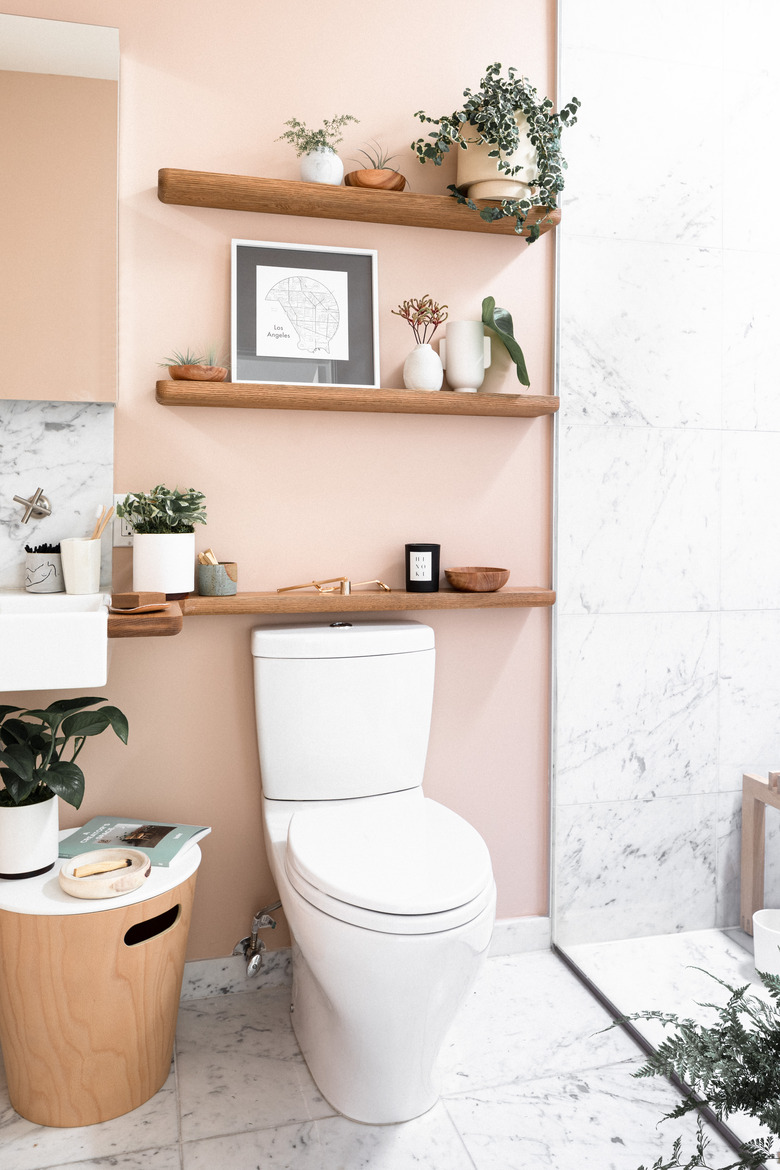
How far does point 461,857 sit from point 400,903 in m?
0.19

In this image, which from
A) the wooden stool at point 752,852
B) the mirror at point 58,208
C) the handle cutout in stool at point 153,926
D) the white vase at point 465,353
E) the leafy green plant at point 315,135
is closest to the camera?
the handle cutout in stool at point 153,926

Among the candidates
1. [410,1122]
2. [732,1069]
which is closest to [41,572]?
[410,1122]

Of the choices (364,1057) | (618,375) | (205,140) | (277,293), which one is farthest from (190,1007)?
(205,140)

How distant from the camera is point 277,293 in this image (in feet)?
5.84

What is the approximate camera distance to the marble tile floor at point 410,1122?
1377 millimetres

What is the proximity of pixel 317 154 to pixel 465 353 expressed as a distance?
0.51 metres

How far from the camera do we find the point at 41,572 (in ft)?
5.39

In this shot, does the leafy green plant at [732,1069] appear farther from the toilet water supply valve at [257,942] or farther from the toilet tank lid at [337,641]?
the toilet water supply valve at [257,942]

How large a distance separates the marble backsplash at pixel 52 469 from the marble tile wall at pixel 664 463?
3.44 ft

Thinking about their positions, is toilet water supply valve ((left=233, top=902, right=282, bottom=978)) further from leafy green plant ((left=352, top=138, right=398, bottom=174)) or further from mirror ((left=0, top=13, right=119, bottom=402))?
leafy green plant ((left=352, top=138, right=398, bottom=174))

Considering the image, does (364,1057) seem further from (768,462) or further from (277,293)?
(768,462)

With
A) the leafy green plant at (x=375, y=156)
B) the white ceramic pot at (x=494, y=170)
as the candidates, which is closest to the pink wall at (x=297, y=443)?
the leafy green plant at (x=375, y=156)

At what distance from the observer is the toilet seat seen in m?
1.26

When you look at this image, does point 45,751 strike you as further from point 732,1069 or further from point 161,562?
point 732,1069
